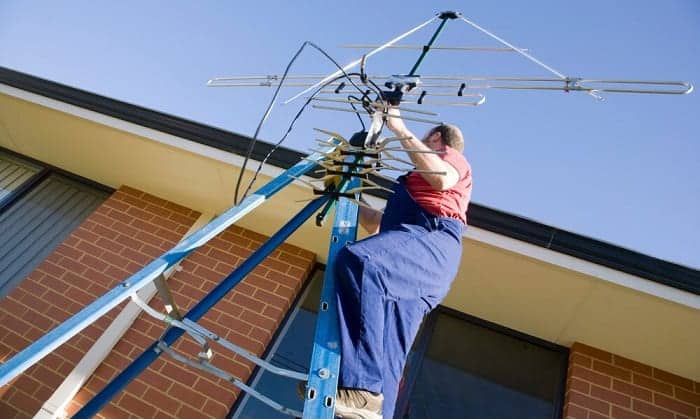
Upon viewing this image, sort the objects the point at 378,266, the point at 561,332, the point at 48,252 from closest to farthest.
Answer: the point at 378,266, the point at 561,332, the point at 48,252

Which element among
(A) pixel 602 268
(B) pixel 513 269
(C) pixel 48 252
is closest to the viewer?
(A) pixel 602 268

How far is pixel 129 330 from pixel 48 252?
1.31 m

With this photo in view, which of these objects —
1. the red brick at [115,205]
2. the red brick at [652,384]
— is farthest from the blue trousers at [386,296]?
the red brick at [115,205]

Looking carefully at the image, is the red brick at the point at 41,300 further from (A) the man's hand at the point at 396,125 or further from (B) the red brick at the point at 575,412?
(B) the red brick at the point at 575,412

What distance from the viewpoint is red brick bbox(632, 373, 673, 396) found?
3463mm

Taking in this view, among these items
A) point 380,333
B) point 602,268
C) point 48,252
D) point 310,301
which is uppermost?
point 602,268

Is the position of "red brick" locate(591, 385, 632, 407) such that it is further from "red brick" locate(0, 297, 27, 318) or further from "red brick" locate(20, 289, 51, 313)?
"red brick" locate(0, 297, 27, 318)

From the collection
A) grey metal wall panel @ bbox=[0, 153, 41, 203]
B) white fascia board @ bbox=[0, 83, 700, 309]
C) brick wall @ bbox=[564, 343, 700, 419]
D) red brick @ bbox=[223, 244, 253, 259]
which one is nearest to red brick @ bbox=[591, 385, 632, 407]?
brick wall @ bbox=[564, 343, 700, 419]

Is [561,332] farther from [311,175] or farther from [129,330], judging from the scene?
[129,330]

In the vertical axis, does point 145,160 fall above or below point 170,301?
above

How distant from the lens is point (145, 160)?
4.31m

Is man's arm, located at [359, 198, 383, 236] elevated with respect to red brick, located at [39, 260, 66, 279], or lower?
elevated

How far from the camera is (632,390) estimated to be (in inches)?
136

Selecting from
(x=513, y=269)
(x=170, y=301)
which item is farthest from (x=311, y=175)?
(x=170, y=301)
